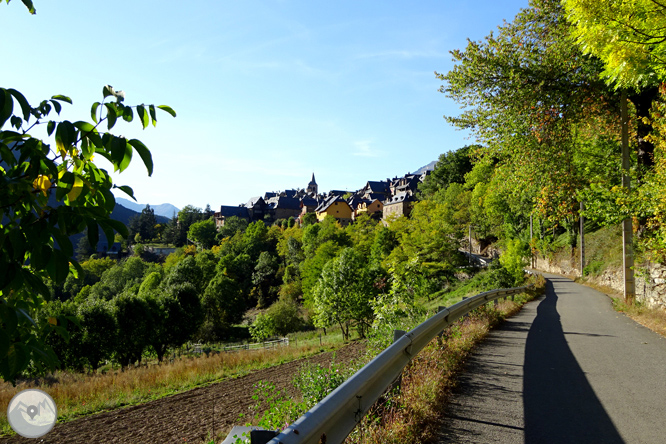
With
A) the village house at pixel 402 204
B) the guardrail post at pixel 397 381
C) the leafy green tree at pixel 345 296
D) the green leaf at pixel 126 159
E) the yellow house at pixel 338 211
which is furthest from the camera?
the yellow house at pixel 338 211

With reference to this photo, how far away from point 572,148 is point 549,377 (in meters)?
11.9

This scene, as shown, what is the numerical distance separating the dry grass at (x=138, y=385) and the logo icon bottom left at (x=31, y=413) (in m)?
15.4

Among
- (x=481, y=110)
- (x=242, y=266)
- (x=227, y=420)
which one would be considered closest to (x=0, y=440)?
(x=227, y=420)

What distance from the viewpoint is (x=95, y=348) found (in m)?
41.2

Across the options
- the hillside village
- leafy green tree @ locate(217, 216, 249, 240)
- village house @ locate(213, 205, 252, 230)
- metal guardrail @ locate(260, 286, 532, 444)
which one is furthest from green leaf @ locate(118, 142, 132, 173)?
village house @ locate(213, 205, 252, 230)

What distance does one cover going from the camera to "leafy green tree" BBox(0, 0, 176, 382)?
179 cm

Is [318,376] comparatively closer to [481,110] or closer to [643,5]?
[643,5]

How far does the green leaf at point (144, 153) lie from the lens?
184 cm

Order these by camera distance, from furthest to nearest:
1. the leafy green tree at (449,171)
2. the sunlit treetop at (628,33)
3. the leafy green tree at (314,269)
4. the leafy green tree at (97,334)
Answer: the leafy green tree at (449,171), the leafy green tree at (314,269), the leafy green tree at (97,334), the sunlit treetop at (628,33)

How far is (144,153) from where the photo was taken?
6.12 feet

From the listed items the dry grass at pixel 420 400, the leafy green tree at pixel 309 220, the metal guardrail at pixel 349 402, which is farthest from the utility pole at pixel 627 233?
the leafy green tree at pixel 309 220

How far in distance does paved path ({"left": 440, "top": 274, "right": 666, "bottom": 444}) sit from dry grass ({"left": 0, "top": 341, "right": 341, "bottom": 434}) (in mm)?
15511

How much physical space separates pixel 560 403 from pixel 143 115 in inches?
191

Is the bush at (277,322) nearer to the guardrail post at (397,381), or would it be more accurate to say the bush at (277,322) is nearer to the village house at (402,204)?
the village house at (402,204)
